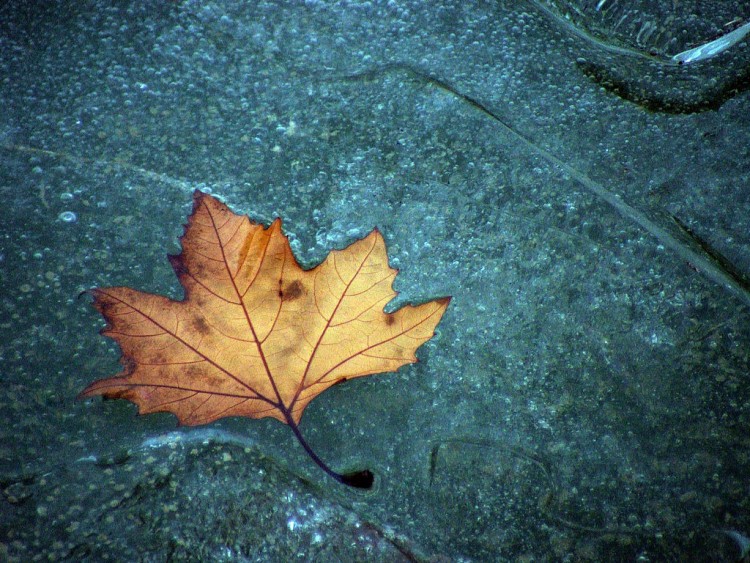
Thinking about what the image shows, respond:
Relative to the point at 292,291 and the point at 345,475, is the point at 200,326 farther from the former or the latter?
the point at 345,475

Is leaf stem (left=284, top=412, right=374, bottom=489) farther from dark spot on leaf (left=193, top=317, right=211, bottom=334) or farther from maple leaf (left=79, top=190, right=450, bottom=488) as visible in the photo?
dark spot on leaf (left=193, top=317, right=211, bottom=334)

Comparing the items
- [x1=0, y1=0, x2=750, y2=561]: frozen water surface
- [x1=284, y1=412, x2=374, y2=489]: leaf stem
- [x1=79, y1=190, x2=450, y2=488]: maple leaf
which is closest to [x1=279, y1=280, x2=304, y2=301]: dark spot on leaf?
[x1=79, y1=190, x2=450, y2=488]: maple leaf

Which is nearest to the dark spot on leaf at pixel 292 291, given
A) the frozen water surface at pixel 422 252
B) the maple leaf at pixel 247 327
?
the maple leaf at pixel 247 327

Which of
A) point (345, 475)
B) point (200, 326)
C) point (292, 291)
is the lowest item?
point (345, 475)

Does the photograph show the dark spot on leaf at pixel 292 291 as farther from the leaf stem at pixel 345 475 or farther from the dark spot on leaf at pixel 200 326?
the leaf stem at pixel 345 475

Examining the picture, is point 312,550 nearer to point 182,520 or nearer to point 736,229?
point 182,520

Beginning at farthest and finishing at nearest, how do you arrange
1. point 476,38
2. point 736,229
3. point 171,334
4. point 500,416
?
1. point 476,38
2. point 736,229
3. point 500,416
4. point 171,334

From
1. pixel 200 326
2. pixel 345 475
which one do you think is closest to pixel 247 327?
pixel 200 326

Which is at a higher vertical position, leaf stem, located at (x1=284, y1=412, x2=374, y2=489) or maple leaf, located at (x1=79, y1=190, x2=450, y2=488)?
maple leaf, located at (x1=79, y1=190, x2=450, y2=488)

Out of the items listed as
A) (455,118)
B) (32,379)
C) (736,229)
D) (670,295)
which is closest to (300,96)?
(455,118)
